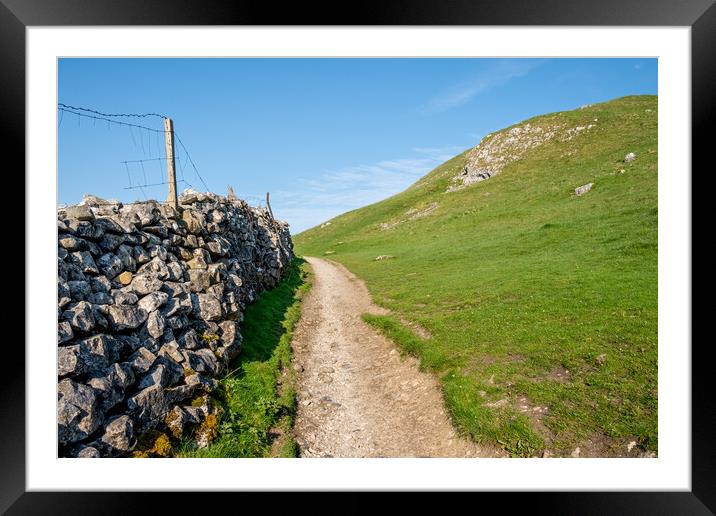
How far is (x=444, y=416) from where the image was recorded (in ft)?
34.9

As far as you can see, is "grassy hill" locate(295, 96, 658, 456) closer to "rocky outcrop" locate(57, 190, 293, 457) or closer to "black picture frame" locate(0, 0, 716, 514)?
"black picture frame" locate(0, 0, 716, 514)

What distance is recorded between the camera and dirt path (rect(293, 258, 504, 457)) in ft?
32.8

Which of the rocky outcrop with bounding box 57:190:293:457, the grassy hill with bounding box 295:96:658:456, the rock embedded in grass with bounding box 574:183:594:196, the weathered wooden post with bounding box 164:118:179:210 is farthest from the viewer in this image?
the rock embedded in grass with bounding box 574:183:594:196

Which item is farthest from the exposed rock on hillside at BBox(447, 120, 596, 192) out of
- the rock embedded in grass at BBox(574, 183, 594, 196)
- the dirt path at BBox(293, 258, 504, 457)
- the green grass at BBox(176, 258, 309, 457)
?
the green grass at BBox(176, 258, 309, 457)

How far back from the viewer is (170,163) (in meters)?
14.6

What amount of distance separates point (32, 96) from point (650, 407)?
50.8 feet

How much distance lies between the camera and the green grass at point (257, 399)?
9539 millimetres

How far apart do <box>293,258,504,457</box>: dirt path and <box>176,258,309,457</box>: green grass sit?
1.71 feet

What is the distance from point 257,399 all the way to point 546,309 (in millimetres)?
12518
